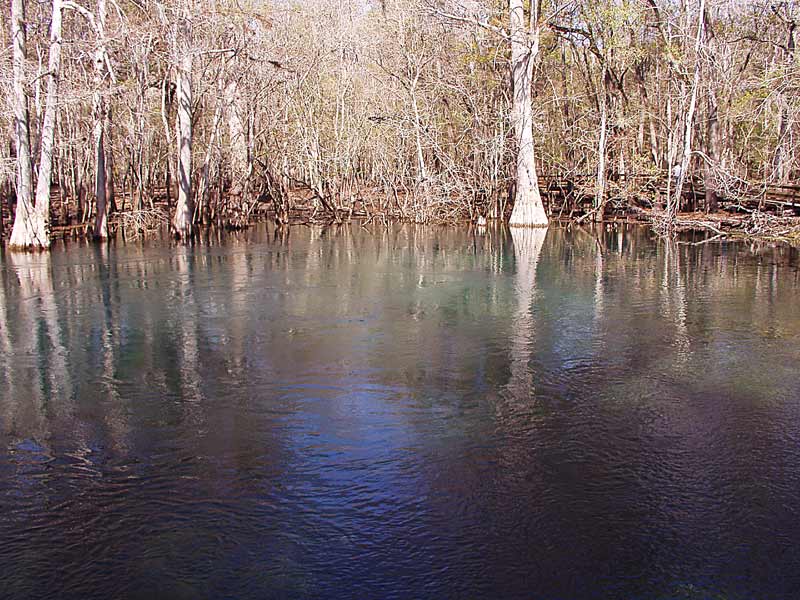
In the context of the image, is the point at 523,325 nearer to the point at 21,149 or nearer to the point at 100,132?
the point at 21,149

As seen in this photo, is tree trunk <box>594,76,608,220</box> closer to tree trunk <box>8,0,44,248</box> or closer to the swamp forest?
the swamp forest

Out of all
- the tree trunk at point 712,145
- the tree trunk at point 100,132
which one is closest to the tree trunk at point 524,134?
the tree trunk at point 712,145

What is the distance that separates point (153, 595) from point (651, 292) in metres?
10.5

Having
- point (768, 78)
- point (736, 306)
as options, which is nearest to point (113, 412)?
point (736, 306)

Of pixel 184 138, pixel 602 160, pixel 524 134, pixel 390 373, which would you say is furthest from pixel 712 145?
pixel 390 373

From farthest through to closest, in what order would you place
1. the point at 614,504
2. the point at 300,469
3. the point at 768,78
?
the point at 768,78, the point at 300,469, the point at 614,504

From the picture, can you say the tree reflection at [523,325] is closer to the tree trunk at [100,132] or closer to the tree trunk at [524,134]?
the tree trunk at [524,134]

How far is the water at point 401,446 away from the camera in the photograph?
452 cm

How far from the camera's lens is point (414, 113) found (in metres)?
30.1

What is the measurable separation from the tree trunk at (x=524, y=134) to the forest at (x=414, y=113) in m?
0.07

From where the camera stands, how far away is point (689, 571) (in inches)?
176

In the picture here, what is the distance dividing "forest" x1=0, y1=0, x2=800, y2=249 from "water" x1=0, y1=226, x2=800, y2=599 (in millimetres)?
13270

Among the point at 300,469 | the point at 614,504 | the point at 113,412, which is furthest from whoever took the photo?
the point at 113,412

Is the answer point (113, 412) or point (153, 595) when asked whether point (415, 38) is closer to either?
point (113, 412)
